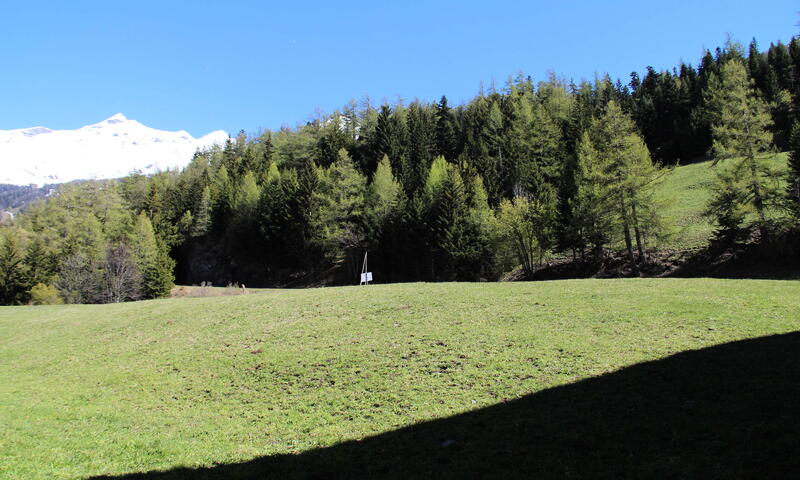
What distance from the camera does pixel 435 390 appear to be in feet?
44.7

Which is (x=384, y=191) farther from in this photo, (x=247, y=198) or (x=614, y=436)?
(x=614, y=436)

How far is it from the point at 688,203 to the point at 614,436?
6399 cm

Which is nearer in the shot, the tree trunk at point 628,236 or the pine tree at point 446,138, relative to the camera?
the tree trunk at point 628,236

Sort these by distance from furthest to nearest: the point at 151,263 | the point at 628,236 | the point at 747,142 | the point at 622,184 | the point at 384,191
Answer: the point at 384,191 < the point at 151,263 < the point at 628,236 < the point at 622,184 < the point at 747,142

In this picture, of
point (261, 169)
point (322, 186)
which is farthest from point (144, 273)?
point (261, 169)

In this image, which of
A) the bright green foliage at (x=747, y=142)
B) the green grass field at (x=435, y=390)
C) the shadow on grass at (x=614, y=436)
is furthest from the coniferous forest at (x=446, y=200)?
the shadow on grass at (x=614, y=436)

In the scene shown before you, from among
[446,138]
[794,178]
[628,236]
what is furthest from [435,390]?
[446,138]

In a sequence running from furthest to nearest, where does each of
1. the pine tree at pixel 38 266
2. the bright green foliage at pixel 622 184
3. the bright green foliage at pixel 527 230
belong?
the pine tree at pixel 38 266 → the bright green foliage at pixel 527 230 → the bright green foliage at pixel 622 184

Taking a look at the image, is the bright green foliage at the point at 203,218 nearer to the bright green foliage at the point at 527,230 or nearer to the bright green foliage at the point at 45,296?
the bright green foliage at the point at 45,296

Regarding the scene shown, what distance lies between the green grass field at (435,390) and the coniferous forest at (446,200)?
73.3ft

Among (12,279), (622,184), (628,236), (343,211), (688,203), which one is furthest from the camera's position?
(343,211)

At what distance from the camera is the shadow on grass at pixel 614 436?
7.17 m

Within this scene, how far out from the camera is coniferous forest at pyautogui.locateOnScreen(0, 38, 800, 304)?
4269 centimetres

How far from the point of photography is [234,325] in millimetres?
24766
